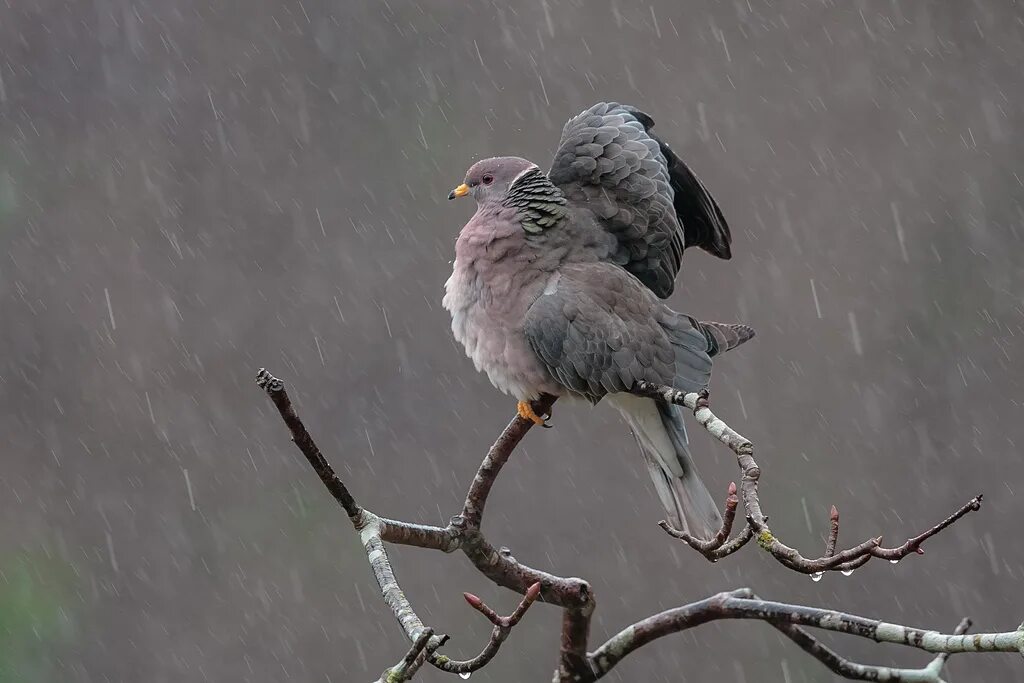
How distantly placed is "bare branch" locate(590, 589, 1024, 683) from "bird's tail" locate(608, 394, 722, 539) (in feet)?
1.95

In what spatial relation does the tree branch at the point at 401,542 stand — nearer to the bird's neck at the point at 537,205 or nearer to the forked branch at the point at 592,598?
the forked branch at the point at 592,598

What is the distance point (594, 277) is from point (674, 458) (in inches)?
18.3

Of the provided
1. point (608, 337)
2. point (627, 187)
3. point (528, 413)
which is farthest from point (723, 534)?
point (627, 187)

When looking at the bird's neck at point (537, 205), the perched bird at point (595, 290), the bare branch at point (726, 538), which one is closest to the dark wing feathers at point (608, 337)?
the perched bird at point (595, 290)

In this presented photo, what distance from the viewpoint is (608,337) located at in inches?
95.7

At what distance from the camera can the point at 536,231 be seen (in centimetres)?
256

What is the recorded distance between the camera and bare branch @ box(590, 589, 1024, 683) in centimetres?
147

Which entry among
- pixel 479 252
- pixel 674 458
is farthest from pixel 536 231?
pixel 674 458

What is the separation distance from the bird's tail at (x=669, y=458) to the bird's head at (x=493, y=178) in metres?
0.54

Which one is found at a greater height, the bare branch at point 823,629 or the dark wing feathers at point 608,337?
the dark wing feathers at point 608,337

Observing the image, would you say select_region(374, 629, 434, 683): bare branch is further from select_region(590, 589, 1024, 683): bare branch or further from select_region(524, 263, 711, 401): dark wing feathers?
select_region(524, 263, 711, 401): dark wing feathers

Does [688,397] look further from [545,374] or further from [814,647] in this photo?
[545,374]

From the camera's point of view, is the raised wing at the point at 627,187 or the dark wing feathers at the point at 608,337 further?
the raised wing at the point at 627,187

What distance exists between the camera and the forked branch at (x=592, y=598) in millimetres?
1375
